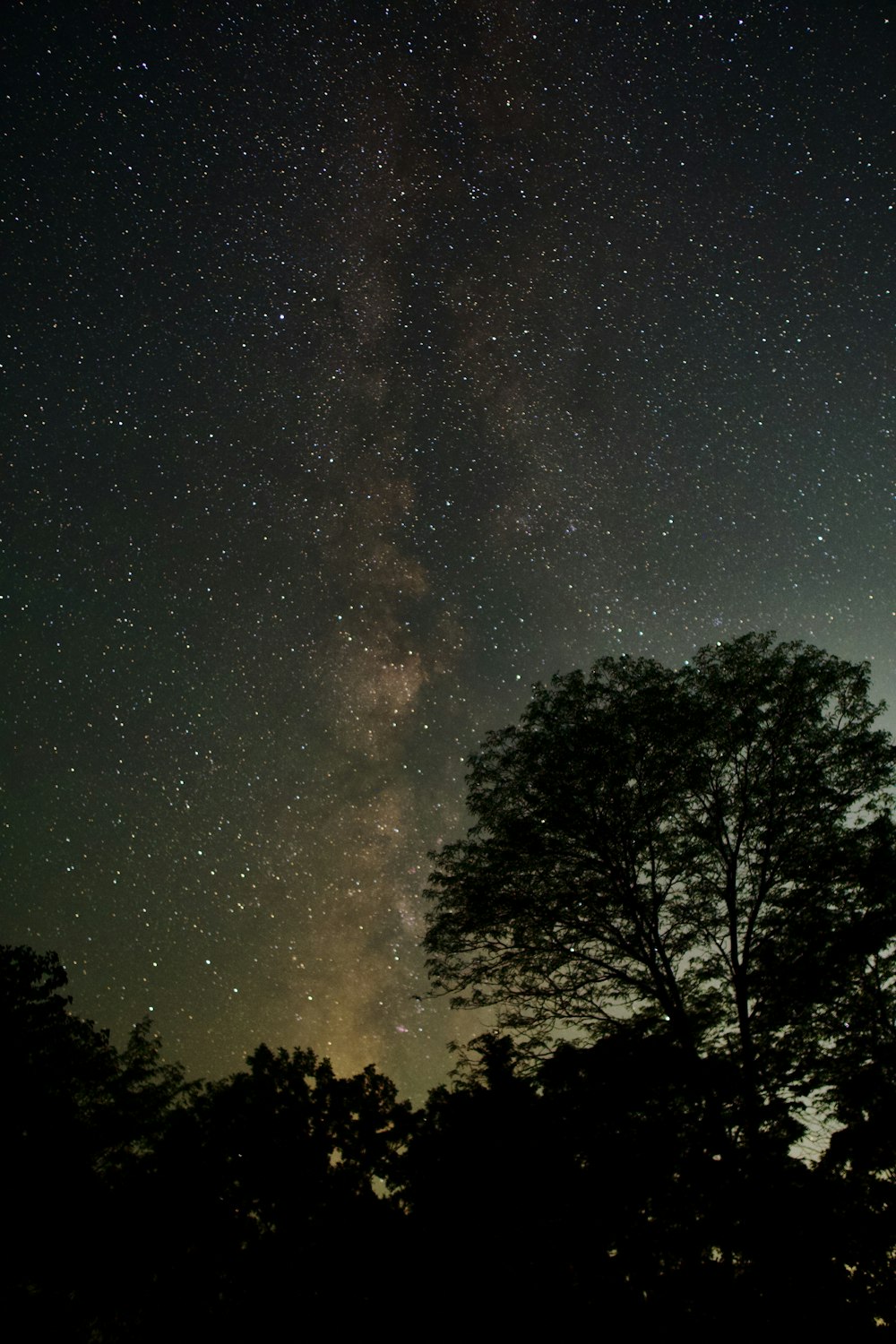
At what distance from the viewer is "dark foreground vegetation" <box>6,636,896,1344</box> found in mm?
7789

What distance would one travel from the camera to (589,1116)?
8656 millimetres

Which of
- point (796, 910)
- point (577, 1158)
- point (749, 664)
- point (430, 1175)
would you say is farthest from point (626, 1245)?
point (749, 664)

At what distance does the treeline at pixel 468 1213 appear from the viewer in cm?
749

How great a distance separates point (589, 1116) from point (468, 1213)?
2.01m

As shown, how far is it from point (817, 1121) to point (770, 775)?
20.0ft

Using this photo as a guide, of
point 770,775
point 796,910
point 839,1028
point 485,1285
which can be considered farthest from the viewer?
point 770,775

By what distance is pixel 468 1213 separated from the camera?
27.5 feet

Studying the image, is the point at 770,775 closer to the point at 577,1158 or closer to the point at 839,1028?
the point at 839,1028

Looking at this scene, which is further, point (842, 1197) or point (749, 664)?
point (749, 664)

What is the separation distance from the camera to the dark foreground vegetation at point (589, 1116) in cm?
779

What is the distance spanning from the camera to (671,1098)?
9.30 meters

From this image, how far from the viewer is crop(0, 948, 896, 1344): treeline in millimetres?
7492

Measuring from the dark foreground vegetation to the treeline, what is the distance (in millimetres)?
37

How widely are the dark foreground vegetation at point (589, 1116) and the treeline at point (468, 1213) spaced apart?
1.5 inches
